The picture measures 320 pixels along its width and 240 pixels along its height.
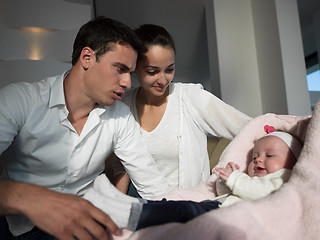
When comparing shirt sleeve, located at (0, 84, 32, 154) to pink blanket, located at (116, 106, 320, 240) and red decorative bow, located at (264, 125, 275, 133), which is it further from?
red decorative bow, located at (264, 125, 275, 133)

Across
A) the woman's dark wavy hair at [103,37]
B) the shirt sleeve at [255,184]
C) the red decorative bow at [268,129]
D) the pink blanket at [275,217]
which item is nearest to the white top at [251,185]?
the shirt sleeve at [255,184]

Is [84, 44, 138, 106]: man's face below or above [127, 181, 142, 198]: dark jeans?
above

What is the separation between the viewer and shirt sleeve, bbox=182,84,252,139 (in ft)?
4.00

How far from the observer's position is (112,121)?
110 cm

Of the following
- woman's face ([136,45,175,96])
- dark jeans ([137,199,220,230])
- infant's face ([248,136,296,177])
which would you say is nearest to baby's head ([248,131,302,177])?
infant's face ([248,136,296,177])

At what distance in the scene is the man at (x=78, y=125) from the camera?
3.01 ft

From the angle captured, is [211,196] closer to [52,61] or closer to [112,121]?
[112,121]

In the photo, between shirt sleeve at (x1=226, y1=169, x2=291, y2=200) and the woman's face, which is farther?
the woman's face

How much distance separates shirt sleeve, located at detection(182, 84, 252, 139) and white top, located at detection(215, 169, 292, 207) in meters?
0.40

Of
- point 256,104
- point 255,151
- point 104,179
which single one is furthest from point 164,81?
point 256,104

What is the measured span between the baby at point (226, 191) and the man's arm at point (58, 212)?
0.05 meters

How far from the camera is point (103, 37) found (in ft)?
3.39

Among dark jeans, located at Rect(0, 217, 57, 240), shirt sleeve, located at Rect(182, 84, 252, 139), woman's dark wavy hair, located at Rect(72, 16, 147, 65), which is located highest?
woman's dark wavy hair, located at Rect(72, 16, 147, 65)

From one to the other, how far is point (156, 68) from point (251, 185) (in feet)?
2.26
